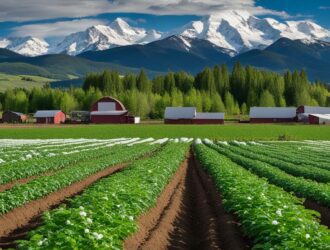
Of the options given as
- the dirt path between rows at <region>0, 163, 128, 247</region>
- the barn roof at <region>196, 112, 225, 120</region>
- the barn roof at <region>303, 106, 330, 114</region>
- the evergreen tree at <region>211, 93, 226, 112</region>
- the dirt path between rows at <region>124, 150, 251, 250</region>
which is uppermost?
the evergreen tree at <region>211, 93, 226, 112</region>

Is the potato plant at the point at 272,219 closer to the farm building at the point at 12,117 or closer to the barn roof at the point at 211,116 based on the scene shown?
the barn roof at the point at 211,116

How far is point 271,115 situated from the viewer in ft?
504

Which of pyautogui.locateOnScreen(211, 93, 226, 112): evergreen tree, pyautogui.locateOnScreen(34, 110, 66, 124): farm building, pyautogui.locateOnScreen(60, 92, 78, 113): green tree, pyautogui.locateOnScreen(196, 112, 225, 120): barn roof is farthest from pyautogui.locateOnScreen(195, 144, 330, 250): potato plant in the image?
pyautogui.locateOnScreen(60, 92, 78, 113): green tree

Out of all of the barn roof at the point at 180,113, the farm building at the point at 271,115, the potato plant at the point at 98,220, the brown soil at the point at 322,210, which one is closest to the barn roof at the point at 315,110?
the farm building at the point at 271,115

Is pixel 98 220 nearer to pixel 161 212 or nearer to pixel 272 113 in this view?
pixel 161 212

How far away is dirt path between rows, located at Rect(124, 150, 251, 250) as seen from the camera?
14.0 meters

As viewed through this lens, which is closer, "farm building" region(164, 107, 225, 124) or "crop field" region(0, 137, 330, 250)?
"crop field" region(0, 137, 330, 250)

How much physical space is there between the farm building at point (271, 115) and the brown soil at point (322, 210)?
13261 centimetres

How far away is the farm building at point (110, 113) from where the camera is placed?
6063 inches

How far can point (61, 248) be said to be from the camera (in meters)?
9.84

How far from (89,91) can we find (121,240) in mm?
185496

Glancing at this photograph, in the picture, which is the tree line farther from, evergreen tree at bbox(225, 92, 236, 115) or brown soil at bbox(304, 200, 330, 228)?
brown soil at bbox(304, 200, 330, 228)

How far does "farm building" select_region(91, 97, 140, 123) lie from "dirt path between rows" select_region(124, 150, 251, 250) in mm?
129409

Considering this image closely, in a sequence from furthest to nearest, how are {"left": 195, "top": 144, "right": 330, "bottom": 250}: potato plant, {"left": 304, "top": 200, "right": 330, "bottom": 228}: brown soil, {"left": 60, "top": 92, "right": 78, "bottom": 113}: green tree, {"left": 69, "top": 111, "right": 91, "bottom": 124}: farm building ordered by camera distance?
{"left": 60, "top": 92, "right": 78, "bottom": 113}: green tree
{"left": 69, "top": 111, "right": 91, "bottom": 124}: farm building
{"left": 304, "top": 200, "right": 330, "bottom": 228}: brown soil
{"left": 195, "top": 144, "right": 330, "bottom": 250}: potato plant
